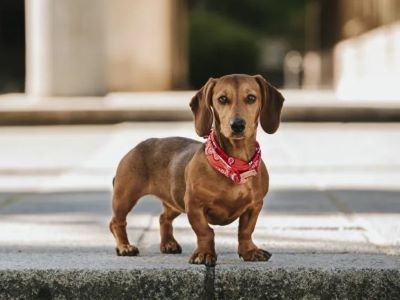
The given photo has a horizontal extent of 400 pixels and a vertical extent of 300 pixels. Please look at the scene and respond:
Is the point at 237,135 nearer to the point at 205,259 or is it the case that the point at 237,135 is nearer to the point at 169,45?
the point at 205,259

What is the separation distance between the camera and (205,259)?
180 inches

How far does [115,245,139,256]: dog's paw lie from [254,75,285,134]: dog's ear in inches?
36.4

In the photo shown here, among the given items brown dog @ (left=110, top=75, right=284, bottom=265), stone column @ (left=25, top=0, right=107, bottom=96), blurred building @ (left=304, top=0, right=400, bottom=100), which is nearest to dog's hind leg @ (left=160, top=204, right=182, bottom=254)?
brown dog @ (left=110, top=75, right=284, bottom=265)

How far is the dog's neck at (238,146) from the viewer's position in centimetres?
455

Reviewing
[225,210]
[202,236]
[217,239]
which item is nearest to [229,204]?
[225,210]

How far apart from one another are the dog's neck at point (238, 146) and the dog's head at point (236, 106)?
52mm

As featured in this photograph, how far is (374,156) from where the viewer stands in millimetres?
11055

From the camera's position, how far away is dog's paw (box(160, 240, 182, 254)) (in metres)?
5.08

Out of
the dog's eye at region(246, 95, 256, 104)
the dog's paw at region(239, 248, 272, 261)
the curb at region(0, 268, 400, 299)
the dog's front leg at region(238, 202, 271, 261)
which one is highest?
the dog's eye at region(246, 95, 256, 104)

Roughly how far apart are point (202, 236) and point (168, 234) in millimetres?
623

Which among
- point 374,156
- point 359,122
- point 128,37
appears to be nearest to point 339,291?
point 374,156

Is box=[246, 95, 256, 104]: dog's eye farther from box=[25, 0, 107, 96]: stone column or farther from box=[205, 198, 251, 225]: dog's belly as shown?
box=[25, 0, 107, 96]: stone column

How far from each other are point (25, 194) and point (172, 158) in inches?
129

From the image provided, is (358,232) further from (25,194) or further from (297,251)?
(25,194)
